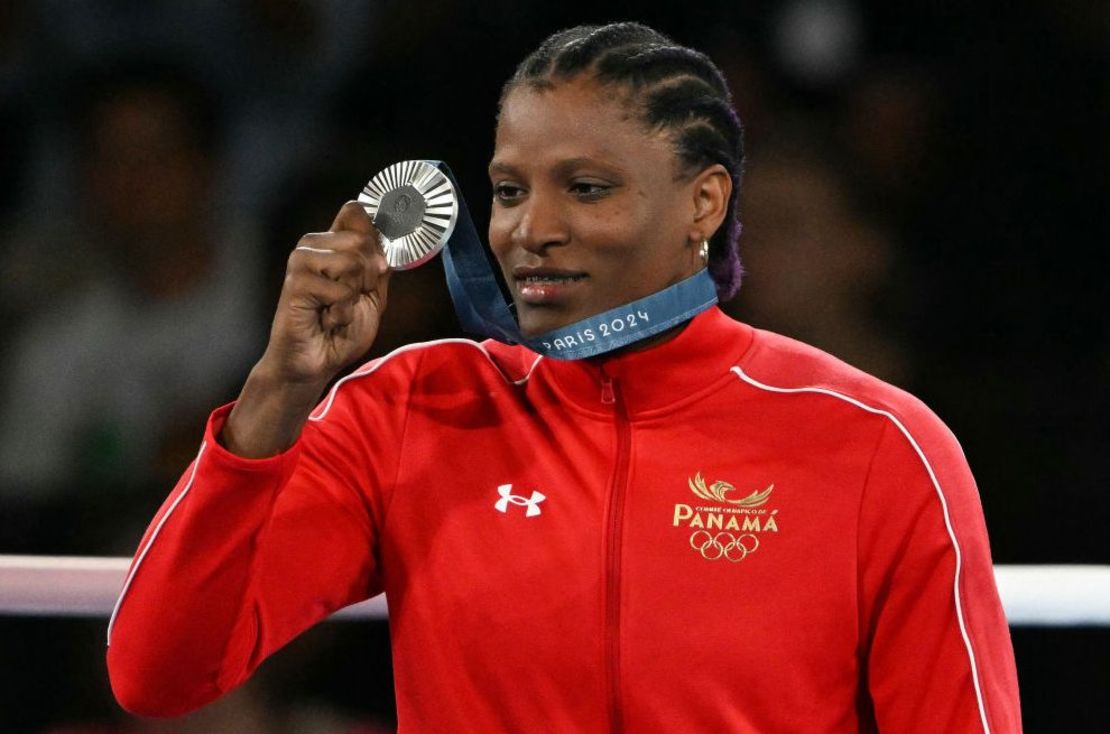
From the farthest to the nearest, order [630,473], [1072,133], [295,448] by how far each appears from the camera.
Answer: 1. [1072,133]
2. [630,473]
3. [295,448]

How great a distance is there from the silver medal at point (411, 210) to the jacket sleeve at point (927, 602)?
0.50m

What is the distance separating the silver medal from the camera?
58.4 inches

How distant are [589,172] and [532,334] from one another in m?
0.18

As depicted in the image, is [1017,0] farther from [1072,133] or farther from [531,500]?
[531,500]

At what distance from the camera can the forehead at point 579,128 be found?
1.52 metres

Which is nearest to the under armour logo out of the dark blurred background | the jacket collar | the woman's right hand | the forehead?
the jacket collar

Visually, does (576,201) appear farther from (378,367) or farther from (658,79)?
(378,367)

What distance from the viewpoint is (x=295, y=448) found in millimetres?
1429

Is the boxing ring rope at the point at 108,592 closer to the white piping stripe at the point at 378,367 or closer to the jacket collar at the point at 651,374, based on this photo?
the white piping stripe at the point at 378,367

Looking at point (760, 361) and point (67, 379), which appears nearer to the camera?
point (760, 361)

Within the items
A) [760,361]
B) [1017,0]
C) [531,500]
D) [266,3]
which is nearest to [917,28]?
[1017,0]

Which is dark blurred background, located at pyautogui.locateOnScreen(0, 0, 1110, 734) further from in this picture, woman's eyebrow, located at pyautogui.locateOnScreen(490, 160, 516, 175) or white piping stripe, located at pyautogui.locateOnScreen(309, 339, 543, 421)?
woman's eyebrow, located at pyautogui.locateOnScreen(490, 160, 516, 175)

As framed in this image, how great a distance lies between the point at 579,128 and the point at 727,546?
0.45m

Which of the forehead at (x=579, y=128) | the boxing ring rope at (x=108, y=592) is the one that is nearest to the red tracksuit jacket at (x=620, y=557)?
the forehead at (x=579, y=128)
